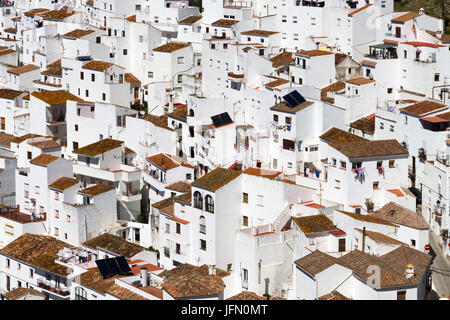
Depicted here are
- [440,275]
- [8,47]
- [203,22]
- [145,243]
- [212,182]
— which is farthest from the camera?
[8,47]

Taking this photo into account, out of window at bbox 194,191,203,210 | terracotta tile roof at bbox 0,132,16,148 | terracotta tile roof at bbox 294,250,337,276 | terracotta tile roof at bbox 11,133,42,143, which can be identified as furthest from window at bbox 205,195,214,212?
terracotta tile roof at bbox 0,132,16,148

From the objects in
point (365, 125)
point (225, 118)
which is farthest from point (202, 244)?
point (365, 125)

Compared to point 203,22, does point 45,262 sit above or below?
below

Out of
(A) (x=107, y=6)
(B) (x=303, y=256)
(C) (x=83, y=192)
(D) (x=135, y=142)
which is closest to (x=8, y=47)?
(A) (x=107, y=6)

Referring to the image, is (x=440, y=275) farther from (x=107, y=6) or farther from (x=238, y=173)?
(x=107, y=6)

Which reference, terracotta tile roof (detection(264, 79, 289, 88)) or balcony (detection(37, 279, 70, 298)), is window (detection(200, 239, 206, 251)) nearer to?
balcony (detection(37, 279, 70, 298))

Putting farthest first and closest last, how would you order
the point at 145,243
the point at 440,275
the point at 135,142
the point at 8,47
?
the point at 8,47, the point at 135,142, the point at 145,243, the point at 440,275

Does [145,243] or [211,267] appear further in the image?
[145,243]

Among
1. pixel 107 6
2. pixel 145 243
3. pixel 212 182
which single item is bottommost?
pixel 145 243
